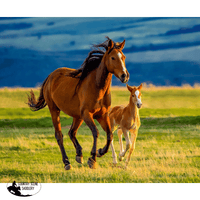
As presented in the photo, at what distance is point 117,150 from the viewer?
8.77 meters

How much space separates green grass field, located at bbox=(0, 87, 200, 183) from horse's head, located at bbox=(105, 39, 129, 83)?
6.33ft

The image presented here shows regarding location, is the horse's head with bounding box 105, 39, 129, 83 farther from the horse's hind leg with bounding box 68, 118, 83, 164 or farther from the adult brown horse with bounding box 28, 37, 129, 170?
the horse's hind leg with bounding box 68, 118, 83, 164

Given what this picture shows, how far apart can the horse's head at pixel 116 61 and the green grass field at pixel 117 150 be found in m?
1.93

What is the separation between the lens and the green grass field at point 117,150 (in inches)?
236

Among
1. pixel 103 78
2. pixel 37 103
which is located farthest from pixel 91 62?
pixel 37 103

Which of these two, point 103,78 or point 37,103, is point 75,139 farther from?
point 103,78

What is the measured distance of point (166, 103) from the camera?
13656 mm

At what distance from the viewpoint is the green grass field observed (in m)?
6.00
